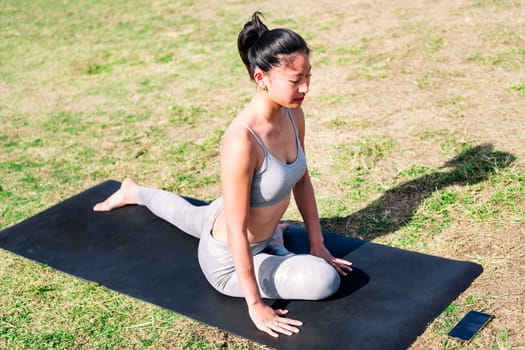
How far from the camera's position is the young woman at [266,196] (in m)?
3.09

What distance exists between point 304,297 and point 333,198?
60.7 inches

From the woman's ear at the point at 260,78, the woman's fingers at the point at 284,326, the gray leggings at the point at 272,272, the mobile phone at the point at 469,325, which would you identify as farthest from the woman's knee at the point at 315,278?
the woman's ear at the point at 260,78

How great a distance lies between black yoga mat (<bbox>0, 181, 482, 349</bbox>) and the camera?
3.18 metres

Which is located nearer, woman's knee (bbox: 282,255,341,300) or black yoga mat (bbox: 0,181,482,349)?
black yoga mat (bbox: 0,181,482,349)

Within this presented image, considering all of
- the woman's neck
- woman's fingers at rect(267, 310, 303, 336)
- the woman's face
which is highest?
the woman's face

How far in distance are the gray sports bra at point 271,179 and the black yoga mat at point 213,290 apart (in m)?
0.57

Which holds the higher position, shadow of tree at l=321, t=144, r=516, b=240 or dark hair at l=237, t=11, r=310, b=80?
dark hair at l=237, t=11, r=310, b=80

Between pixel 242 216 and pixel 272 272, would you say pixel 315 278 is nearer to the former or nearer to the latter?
pixel 272 272

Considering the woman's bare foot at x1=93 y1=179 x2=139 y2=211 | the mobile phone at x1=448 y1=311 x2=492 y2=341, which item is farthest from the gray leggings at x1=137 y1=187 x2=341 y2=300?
the woman's bare foot at x1=93 y1=179 x2=139 y2=211

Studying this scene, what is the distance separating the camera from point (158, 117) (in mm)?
6930

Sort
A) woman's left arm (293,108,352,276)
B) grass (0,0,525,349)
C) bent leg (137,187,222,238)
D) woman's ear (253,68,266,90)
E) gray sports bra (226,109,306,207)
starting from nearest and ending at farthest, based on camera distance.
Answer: woman's ear (253,68,266,90) < gray sports bra (226,109,306,207) < grass (0,0,525,349) < woman's left arm (293,108,352,276) < bent leg (137,187,222,238)

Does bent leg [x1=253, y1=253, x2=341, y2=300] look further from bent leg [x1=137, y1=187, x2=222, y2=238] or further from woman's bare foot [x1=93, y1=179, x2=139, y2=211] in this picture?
woman's bare foot [x1=93, y1=179, x2=139, y2=211]

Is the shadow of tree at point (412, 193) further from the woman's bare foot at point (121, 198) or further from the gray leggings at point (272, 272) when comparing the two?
the woman's bare foot at point (121, 198)

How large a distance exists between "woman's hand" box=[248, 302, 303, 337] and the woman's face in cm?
101
